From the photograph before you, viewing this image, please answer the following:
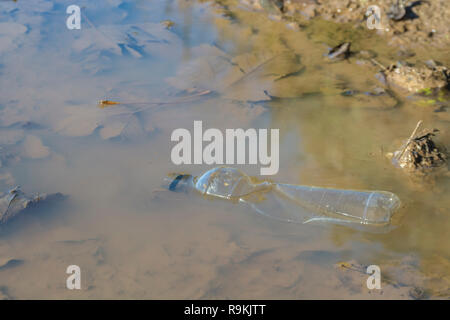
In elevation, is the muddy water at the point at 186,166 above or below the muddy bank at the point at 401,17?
below

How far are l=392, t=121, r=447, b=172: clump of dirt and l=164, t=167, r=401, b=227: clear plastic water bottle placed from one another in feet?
1.04

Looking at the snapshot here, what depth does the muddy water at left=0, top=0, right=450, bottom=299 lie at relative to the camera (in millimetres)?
2209

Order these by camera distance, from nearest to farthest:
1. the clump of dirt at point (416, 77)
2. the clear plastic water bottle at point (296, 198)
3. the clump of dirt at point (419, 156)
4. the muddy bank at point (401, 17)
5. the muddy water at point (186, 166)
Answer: the muddy water at point (186, 166) < the clear plastic water bottle at point (296, 198) < the clump of dirt at point (419, 156) < the clump of dirt at point (416, 77) < the muddy bank at point (401, 17)

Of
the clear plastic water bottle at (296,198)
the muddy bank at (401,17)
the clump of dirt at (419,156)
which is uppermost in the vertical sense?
the muddy bank at (401,17)

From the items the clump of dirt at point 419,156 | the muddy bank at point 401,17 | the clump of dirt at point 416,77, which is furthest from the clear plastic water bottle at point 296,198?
the muddy bank at point 401,17

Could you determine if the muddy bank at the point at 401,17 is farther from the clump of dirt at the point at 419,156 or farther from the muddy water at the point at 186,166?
the clump of dirt at the point at 419,156

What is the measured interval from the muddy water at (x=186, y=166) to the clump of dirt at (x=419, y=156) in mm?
90

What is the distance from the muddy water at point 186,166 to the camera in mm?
2209

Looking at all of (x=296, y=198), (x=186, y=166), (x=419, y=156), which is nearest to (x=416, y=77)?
(x=419, y=156)

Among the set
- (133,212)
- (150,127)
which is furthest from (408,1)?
(133,212)

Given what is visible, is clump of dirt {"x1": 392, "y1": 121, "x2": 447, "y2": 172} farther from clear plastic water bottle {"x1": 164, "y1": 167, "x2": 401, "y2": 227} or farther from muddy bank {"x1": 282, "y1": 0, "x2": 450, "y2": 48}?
muddy bank {"x1": 282, "y1": 0, "x2": 450, "y2": 48}

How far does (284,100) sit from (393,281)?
69.7 inches

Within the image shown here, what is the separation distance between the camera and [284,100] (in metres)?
3.47
